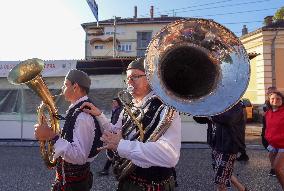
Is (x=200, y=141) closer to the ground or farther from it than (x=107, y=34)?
closer to the ground

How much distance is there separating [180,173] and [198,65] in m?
4.85

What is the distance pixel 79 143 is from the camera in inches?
104

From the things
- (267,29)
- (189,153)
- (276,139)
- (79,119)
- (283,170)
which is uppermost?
(267,29)

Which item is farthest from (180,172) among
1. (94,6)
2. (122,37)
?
(122,37)

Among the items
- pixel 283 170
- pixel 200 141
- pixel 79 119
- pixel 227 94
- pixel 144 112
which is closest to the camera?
pixel 227 94

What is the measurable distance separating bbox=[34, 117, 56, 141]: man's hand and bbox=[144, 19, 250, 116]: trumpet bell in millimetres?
961

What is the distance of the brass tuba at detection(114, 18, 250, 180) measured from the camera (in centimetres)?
204

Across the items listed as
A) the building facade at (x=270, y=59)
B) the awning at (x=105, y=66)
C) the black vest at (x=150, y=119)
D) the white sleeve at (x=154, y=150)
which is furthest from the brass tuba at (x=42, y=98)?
the building facade at (x=270, y=59)

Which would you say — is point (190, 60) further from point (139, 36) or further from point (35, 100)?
point (139, 36)

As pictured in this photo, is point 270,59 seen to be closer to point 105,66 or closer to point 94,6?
point 94,6

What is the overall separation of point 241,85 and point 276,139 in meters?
2.99

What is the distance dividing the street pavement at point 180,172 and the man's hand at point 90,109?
3146mm

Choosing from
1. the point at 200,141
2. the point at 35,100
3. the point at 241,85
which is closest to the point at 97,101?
the point at 35,100

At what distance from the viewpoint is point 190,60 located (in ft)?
7.52
